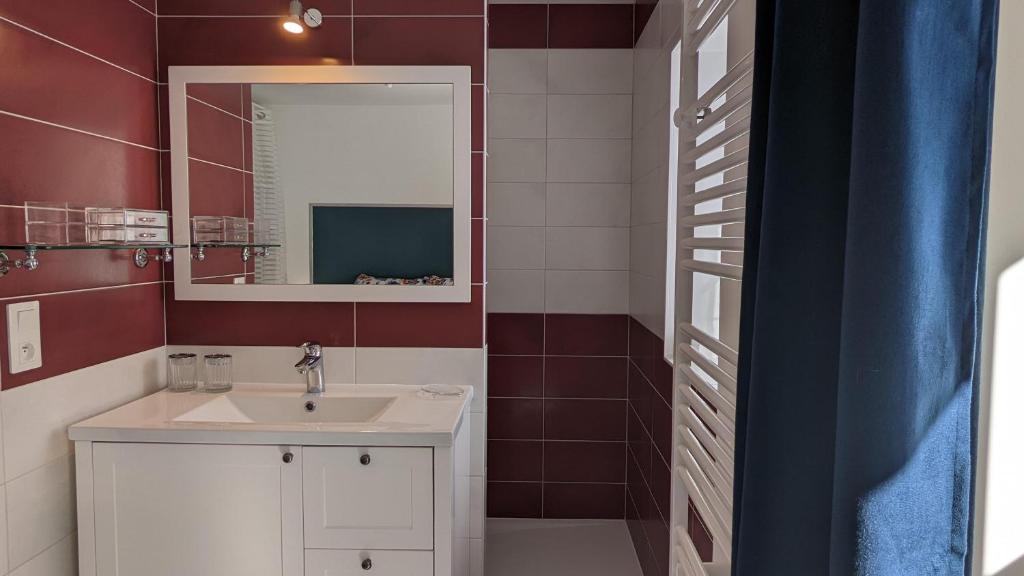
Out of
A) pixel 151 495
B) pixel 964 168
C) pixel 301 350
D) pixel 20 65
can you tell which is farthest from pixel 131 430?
pixel 964 168

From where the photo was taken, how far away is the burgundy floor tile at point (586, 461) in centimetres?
326

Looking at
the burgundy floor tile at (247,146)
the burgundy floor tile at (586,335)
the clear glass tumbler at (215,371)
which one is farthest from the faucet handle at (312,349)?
the burgundy floor tile at (586,335)

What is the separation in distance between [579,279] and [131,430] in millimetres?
1997

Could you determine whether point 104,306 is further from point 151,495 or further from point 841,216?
point 841,216

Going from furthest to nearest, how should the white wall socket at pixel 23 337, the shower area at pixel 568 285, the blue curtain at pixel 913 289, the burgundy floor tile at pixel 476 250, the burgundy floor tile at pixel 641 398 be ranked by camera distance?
the shower area at pixel 568 285 < the burgundy floor tile at pixel 641 398 < the burgundy floor tile at pixel 476 250 < the white wall socket at pixel 23 337 < the blue curtain at pixel 913 289

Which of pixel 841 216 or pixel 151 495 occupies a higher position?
pixel 841 216

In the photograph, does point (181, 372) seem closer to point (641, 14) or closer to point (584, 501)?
point (584, 501)

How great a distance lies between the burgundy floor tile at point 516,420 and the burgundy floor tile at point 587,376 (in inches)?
6.1

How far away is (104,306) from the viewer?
1.93 meters

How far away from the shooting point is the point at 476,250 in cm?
229

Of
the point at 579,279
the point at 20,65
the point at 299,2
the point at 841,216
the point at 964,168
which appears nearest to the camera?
the point at 964,168

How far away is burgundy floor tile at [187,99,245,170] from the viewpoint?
2.21 metres

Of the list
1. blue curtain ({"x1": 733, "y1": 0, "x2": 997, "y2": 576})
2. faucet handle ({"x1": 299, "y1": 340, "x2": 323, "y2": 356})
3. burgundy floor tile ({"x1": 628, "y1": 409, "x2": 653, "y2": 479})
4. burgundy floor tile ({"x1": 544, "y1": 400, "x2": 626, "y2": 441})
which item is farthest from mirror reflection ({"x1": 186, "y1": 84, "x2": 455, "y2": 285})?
blue curtain ({"x1": 733, "y1": 0, "x2": 997, "y2": 576})

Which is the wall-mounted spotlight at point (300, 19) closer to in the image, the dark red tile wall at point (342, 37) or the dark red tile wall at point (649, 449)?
the dark red tile wall at point (342, 37)
